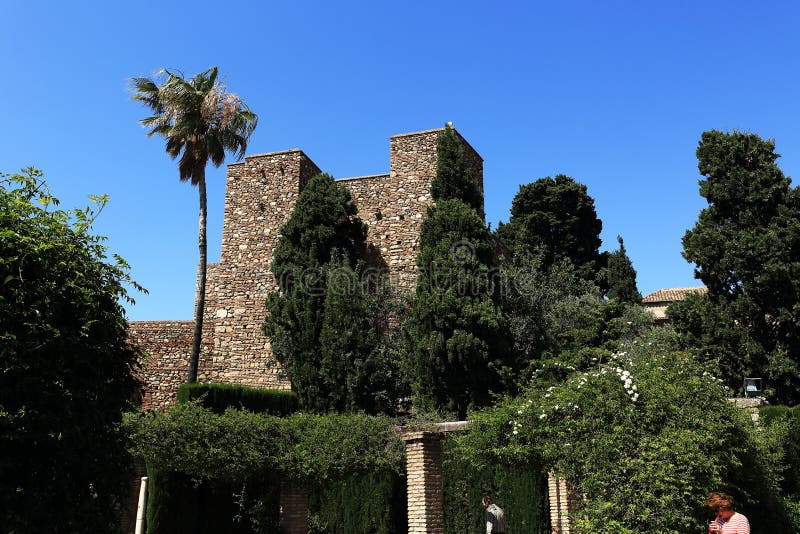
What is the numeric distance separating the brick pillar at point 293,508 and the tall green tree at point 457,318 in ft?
13.6

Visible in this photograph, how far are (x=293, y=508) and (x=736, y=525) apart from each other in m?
9.21

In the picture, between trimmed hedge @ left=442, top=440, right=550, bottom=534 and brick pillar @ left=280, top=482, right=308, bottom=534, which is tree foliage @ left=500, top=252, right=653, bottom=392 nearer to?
trimmed hedge @ left=442, top=440, right=550, bottom=534

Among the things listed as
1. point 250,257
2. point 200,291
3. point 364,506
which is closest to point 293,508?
point 364,506

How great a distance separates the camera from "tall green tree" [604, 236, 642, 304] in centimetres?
3303

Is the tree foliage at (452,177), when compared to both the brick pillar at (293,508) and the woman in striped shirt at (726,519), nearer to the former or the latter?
the brick pillar at (293,508)

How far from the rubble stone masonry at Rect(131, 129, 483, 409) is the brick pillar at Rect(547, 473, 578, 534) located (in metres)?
7.59

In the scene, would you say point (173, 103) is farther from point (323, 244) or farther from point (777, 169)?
point (777, 169)

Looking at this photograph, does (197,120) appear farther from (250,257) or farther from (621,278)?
(621,278)

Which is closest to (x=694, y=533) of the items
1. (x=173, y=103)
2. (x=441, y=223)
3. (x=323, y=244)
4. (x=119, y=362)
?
(x=119, y=362)

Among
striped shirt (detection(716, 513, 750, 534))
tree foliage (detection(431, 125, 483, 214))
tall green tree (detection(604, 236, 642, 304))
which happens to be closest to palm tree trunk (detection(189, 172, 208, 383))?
tree foliage (detection(431, 125, 483, 214))

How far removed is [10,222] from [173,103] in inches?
619

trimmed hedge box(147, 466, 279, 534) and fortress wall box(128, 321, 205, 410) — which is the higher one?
fortress wall box(128, 321, 205, 410)

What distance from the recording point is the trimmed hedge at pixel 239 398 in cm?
1599

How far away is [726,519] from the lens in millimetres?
7660
